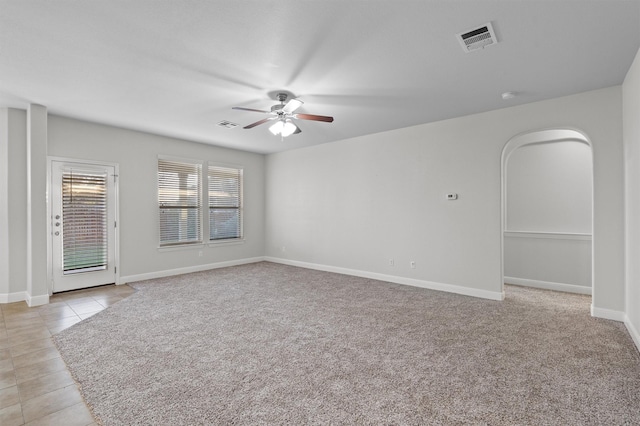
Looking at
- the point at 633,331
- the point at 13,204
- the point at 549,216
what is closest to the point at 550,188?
the point at 549,216

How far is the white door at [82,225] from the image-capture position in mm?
4883

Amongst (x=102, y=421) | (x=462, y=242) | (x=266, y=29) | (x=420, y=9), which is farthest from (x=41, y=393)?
(x=462, y=242)

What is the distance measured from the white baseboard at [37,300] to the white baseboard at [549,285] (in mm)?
7339

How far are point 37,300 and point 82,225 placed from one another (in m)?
1.26

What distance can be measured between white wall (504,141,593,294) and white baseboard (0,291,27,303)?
7.83m

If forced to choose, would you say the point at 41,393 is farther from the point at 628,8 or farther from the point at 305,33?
the point at 628,8

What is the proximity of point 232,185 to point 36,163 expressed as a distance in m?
3.57

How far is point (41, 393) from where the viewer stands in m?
2.27

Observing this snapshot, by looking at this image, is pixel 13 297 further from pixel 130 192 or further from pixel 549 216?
pixel 549 216

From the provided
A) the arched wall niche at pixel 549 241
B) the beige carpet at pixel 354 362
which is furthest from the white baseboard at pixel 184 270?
the arched wall niche at pixel 549 241

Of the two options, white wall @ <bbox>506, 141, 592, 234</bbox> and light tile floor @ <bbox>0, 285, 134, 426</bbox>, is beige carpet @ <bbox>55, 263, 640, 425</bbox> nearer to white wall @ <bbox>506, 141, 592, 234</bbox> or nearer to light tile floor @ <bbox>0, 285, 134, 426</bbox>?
light tile floor @ <bbox>0, 285, 134, 426</bbox>

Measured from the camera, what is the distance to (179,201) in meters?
6.41

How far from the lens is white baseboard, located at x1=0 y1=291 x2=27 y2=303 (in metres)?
4.48

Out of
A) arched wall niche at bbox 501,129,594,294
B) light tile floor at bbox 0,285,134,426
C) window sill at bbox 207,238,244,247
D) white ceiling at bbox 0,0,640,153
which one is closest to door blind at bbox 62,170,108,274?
light tile floor at bbox 0,285,134,426
